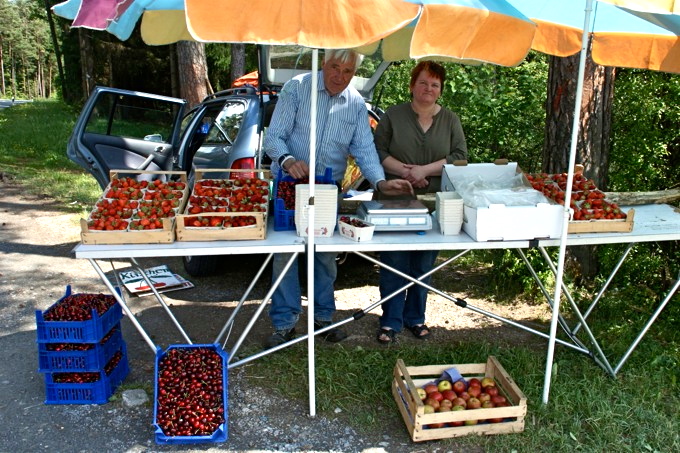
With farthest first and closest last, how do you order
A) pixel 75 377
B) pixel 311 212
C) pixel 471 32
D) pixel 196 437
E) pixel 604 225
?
pixel 604 225 < pixel 75 377 < pixel 311 212 < pixel 196 437 < pixel 471 32

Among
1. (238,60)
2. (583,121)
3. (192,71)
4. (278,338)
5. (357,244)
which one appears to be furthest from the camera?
(238,60)

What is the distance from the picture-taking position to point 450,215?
334cm

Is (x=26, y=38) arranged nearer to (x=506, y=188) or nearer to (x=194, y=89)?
(x=194, y=89)

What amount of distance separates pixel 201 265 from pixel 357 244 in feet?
8.92

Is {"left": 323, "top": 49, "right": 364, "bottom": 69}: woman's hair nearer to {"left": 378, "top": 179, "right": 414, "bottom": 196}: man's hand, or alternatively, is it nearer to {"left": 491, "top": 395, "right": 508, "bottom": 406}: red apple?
{"left": 378, "top": 179, "right": 414, "bottom": 196}: man's hand

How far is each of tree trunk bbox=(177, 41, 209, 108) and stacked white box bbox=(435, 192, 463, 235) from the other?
281 inches

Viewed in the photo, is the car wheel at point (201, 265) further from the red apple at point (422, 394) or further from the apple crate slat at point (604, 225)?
the apple crate slat at point (604, 225)

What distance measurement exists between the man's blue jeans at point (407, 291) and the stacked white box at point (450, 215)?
2.08 ft

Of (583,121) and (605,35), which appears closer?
(605,35)

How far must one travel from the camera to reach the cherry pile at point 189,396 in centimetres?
290

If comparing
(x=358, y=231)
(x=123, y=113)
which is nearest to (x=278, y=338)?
(x=358, y=231)

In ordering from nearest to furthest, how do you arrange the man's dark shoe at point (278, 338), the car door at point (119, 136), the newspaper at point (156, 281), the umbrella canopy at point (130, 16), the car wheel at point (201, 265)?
1. the umbrella canopy at point (130, 16)
2. the man's dark shoe at point (278, 338)
3. the newspaper at point (156, 281)
4. the car wheel at point (201, 265)
5. the car door at point (119, 136)

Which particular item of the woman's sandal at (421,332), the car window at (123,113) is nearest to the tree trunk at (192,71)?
the car window at (123,113)

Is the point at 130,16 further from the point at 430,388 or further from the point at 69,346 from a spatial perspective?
the point at 430,388
